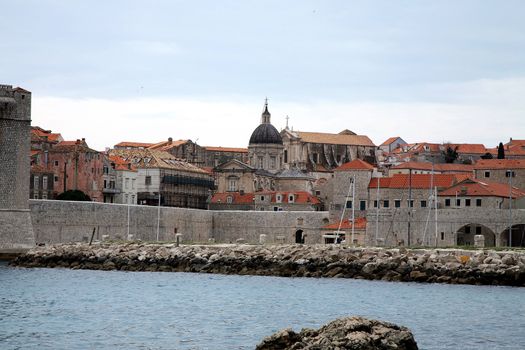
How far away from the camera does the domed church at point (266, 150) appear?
3991 inches

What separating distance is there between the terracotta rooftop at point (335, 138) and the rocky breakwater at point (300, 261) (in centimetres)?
6115

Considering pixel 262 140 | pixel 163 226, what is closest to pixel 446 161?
pixel 262 140

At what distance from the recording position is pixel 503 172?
7706 cm

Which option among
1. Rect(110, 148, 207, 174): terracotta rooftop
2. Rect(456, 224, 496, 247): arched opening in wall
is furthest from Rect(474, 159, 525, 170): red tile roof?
Rect(110, 148, 207, 174): terracotta rooftop

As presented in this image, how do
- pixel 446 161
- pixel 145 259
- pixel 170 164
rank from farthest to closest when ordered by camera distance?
pixel 446 161 → pixel 170 164 → pixel 145 259

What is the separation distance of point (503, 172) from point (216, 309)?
4746 centimetres

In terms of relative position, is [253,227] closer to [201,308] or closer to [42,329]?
[201,308]

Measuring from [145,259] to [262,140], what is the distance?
54.9m

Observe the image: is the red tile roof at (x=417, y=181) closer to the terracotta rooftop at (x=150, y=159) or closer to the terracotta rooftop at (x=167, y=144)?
the terracotta rooftop at (x=150, y=159)

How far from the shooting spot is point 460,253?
43.3 m

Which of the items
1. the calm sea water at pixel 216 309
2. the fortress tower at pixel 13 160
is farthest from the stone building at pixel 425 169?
the calm sea water at pixel 216 309

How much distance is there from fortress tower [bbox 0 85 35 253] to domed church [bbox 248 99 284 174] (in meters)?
52.5

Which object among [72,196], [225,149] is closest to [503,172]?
[72,196]

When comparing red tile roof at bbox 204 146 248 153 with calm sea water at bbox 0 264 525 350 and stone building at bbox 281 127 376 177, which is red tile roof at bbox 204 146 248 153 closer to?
stone building at bbox 281 127 376 177
